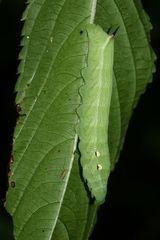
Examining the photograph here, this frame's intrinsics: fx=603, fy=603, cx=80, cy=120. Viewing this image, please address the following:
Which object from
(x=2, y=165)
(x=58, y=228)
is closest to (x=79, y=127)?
(x=58, y=228)

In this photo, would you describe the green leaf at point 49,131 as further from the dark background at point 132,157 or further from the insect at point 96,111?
the dark background at point 132,157

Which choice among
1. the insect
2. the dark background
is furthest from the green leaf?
the dark background

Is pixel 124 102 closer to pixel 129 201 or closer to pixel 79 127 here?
pixel 79 127

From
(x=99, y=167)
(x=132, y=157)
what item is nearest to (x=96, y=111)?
(x=99, y=167)

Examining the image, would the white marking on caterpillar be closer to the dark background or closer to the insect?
the insect

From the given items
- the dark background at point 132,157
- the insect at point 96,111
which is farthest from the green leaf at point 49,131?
the dark background at point 132,157
